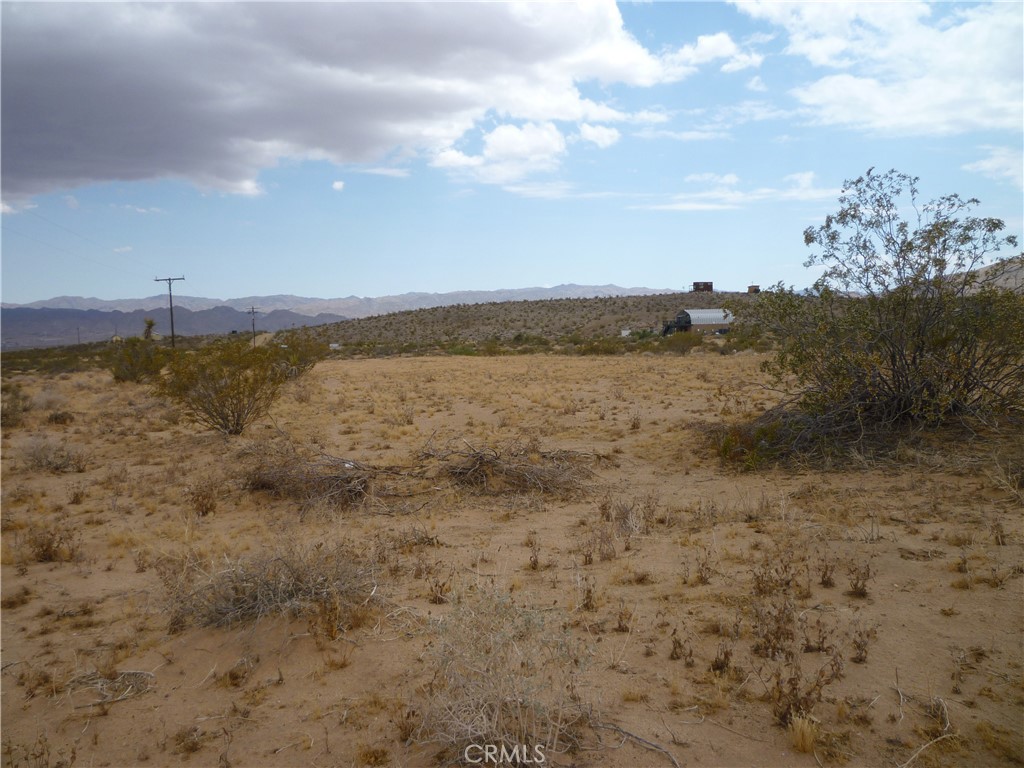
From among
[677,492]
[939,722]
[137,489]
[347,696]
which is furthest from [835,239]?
[137,489]

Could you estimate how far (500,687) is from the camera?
358 cm

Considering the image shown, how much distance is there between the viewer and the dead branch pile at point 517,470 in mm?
9500

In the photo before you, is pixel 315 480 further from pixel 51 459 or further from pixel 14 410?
pixel 14 410

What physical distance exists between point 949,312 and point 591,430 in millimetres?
6550

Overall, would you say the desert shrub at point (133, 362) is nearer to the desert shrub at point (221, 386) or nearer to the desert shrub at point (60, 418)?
the desert shrub at point (60, 418)

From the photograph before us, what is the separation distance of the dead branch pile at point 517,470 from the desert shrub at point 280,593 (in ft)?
12.5

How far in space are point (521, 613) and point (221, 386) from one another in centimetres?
1235

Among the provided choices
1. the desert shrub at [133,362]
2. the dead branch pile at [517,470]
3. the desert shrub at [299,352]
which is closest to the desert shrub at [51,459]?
the dead branch pile at [517,470]

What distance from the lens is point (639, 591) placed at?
5.84 metres

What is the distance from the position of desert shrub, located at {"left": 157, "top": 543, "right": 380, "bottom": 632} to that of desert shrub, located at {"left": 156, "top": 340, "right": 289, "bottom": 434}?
941cm

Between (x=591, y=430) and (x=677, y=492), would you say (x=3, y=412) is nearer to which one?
(x=591, y=430)

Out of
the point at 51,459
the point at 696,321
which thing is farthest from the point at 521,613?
the point at 696,321

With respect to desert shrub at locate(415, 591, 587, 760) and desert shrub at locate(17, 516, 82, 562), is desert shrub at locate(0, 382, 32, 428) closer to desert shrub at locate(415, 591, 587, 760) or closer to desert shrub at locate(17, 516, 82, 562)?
desert shrub at locate(17, 516, 82, 562)

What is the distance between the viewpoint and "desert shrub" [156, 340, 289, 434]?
1455 cm
